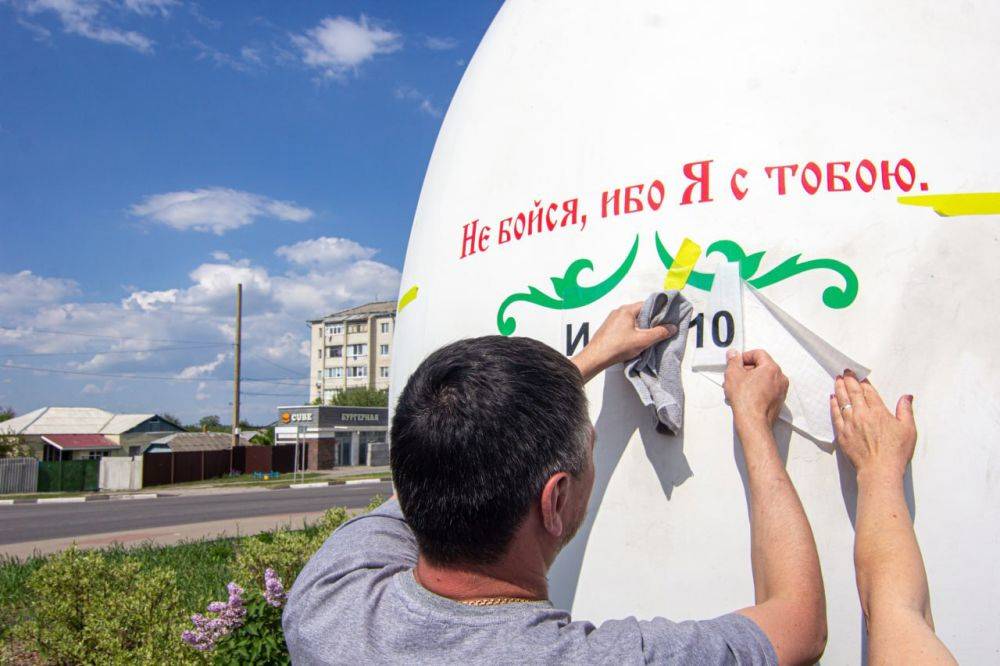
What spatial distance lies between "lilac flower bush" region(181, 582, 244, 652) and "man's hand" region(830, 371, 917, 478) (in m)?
3.94

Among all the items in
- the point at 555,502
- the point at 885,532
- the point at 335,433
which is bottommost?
the point at 335,433

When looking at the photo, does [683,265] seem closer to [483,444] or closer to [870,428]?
[870,428]

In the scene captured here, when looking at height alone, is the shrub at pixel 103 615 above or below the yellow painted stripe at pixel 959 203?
below

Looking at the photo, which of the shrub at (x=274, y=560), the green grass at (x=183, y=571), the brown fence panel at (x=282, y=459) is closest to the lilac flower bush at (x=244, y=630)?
the shrub at (x=274, y=560)

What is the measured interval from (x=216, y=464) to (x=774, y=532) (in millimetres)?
37261

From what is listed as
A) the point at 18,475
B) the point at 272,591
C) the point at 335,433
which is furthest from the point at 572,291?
the point at 335,433

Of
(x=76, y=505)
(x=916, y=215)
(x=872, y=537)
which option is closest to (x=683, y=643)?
(x=872, y=537)

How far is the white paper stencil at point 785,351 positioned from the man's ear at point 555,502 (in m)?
0.78

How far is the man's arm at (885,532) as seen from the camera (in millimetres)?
1539

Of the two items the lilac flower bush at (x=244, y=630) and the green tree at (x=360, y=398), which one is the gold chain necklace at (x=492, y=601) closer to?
the lilac flower bush at (x=244, y=630)

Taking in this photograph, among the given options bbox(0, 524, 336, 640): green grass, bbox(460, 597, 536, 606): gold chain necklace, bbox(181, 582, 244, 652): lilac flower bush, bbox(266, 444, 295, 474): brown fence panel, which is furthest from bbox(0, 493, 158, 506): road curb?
bbox(460, 597, 536, 606): gold chain necklace

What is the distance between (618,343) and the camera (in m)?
2.07

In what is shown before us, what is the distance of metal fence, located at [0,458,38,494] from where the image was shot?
29.6m

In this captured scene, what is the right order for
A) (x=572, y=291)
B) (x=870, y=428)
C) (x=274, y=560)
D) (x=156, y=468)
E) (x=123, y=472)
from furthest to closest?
1. (x=156, y=468)
2. (x=123, y=472)
3. (x=274, y=560)
4. (x=572, y=291)
5. (x=870, y=428)
